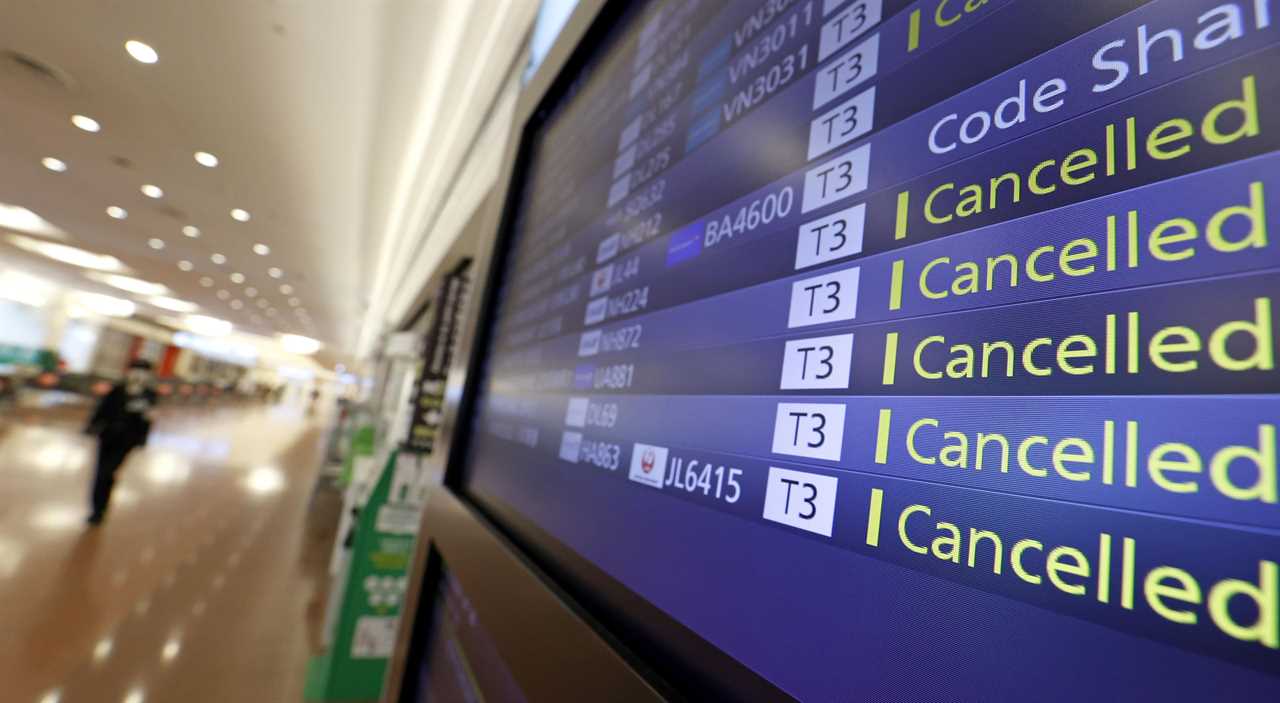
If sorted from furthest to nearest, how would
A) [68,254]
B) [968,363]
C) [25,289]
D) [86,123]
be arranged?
1. [25,289]
2. [68,254]
3. [86,123]
4. [968,363]

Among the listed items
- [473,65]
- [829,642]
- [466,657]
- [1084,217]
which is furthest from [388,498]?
[1084,217]

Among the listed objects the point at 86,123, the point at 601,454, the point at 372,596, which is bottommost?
the point at 372,596

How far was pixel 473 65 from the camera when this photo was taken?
105 inches

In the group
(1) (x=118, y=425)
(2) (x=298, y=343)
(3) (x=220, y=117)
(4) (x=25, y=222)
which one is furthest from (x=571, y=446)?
(2) (x=298, y=343)

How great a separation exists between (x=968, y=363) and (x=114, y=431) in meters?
7.15

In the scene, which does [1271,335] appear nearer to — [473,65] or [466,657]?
[466,657]

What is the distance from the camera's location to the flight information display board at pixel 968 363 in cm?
24

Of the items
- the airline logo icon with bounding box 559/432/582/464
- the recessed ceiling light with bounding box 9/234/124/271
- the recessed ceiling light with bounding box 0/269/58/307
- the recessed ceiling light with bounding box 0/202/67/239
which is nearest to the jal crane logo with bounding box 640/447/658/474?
the airline logo icon with bounding box 559/432/582/464

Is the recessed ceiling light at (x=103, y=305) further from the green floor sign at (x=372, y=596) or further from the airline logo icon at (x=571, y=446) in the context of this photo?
the airline logo icon at (x=571, y=446)

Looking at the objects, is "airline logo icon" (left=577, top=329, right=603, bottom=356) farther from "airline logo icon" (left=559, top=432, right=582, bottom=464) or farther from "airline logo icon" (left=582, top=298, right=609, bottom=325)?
"airline logo icon" (left=559, top=432, right=582, bottom=464)

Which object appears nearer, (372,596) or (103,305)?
(372,596)

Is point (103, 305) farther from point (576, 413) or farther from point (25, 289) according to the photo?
point (576, 413)

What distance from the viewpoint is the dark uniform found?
498 cm

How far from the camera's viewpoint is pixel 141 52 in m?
3.54
